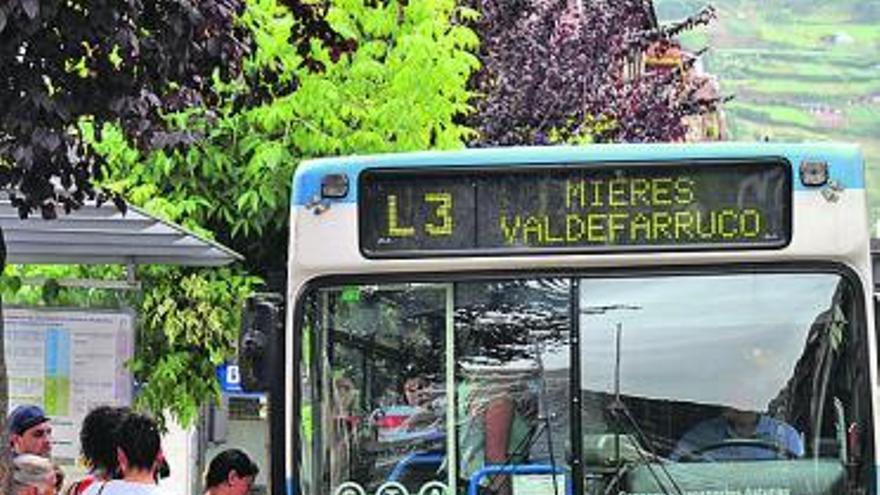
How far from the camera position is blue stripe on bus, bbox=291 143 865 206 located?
702 cm

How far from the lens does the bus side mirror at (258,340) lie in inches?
278

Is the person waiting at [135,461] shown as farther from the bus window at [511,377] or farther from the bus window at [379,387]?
the bus window at [511,377]

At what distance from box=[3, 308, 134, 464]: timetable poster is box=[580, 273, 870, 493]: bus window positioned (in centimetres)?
393

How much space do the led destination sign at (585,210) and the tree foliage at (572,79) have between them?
40.7 ft

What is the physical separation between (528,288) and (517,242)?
20 centimetres

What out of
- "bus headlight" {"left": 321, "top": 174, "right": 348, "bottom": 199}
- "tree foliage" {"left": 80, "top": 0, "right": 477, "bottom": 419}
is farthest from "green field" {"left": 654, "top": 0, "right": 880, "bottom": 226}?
"bus headlight" {"left": 321, "top": 174, "right": 348, "bottom": 199}

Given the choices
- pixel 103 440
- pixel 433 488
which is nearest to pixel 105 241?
pixel 103 440

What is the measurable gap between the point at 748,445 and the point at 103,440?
2530 mm

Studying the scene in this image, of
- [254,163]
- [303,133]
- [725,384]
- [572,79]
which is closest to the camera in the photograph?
[725,384]

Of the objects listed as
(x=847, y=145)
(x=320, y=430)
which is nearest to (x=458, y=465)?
(x=320, y=430)

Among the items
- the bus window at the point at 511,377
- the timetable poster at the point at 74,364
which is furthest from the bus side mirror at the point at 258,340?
the timetable poster at the point at 74,364

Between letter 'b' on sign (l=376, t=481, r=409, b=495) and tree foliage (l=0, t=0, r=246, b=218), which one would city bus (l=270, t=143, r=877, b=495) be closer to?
letter 'b' on sign (l=376, t=481, r=409, b=495)

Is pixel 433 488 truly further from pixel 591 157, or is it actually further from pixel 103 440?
pixel 591 157

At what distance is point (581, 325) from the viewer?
6828 mm
